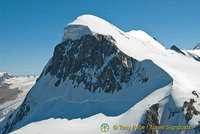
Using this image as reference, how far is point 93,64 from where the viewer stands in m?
51.3

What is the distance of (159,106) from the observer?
29.1m

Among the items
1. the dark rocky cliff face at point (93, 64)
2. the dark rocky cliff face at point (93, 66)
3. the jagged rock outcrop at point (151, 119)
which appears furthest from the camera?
the dark rocky cliff face at point (93, 64)

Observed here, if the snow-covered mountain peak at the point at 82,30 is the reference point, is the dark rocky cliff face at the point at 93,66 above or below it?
below

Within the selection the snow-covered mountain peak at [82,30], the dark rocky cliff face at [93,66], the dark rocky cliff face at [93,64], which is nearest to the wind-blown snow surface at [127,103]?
the dark rocky cliff face at [93,66]

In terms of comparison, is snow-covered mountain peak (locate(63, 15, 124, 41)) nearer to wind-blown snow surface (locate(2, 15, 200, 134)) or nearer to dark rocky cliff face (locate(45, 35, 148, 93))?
dark rocky cliff face (locate(45, 35, 148, 93))

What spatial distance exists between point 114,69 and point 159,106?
19.4m

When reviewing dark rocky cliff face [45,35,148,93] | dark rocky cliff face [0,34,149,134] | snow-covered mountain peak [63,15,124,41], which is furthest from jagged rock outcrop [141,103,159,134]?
snow-covered mountain peak [63,15,124,41]

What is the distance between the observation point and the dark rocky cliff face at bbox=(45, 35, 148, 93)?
1742 inches

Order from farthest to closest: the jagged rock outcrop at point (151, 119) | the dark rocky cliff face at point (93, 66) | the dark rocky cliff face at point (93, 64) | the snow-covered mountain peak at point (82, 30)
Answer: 1. the snow-covered mountain peak at point (82, 30)
2. the dark rocky cliff face at point (93, 64)
3. the dark rocky cliff face at point (93, 66)
4. the jagged rock outcrop at point (151, 119)

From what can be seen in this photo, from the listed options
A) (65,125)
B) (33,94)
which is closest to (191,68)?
(65,125)

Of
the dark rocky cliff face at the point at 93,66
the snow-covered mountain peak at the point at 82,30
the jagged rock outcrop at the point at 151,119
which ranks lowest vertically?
the jagged rock outcrop at the point at 151,119

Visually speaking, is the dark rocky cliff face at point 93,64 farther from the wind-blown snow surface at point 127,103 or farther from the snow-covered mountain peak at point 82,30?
the wind-blown snow surface at point 127,103

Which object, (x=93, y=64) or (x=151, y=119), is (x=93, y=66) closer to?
(x=93, y=64)

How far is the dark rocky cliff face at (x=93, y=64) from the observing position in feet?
145
